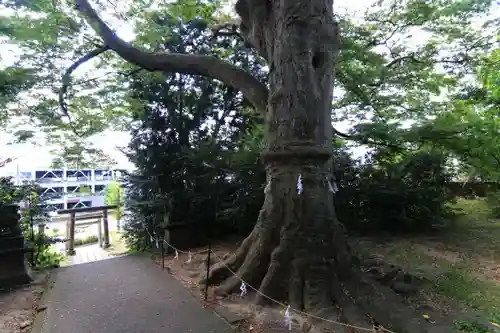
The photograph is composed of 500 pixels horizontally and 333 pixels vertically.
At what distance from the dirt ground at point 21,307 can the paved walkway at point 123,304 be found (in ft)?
0.65

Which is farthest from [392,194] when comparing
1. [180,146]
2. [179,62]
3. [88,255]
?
[88,255]

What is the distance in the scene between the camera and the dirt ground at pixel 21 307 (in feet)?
11.0

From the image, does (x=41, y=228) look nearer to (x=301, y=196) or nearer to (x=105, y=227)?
(x=301, y=196)

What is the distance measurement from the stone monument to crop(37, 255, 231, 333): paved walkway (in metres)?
0.54

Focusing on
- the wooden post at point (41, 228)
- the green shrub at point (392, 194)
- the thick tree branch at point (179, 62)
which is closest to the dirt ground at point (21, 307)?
the wooden post at point (41, 228)

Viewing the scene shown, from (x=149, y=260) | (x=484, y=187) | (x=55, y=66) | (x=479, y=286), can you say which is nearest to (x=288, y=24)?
(x=479, y=286)

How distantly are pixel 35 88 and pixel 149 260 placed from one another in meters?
4.39

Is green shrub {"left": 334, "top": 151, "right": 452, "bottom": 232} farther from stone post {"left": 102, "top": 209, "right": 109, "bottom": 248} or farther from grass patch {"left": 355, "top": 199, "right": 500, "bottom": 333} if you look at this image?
stone post {"left": 102, "top": 209, "right": 109, "bottom": 248}

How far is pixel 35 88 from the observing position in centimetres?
646

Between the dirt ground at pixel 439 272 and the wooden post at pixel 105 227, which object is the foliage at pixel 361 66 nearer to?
the dirt ground at pixel 439 272

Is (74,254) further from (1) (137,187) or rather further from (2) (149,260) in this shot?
(2) (149,260)

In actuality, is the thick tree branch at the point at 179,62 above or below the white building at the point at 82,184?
above

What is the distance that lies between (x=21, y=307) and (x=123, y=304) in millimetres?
1384

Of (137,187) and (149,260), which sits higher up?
(137,187)
